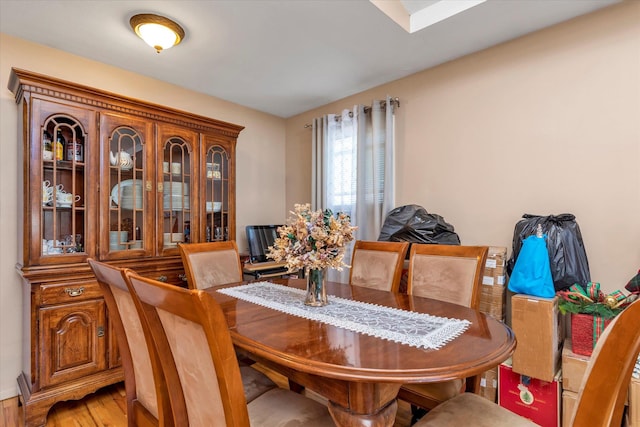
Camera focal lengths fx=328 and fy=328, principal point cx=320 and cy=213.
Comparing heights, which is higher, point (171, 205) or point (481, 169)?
point (481, 169)

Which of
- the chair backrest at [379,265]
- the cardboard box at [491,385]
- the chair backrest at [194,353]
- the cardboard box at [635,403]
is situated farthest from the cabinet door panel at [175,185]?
the cardboard box at [635,403]

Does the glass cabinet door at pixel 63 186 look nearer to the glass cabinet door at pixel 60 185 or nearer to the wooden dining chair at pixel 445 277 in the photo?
the glass cabinet door at pixel 60 185

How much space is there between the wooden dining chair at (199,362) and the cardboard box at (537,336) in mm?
1312

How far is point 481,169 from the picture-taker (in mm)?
2600

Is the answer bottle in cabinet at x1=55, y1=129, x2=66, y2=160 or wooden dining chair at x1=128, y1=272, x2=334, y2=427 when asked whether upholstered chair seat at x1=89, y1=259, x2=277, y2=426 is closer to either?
wooden dining chair at x1=128, y1=272, x2=334, y2=427

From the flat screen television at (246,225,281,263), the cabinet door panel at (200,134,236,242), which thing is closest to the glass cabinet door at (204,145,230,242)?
the cabinet door panel at (200,134,236,242)

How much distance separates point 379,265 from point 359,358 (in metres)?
1.25

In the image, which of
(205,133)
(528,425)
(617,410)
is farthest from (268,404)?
(205,133)

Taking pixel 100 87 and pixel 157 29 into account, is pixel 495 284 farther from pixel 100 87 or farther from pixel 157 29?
pixel 100 87

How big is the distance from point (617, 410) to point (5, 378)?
335 centimetres

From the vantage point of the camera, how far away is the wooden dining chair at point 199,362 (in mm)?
797

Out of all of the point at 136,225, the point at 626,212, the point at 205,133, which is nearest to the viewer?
the point at 626,212

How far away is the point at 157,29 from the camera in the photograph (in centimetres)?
216

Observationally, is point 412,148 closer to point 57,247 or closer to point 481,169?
point 481,169
